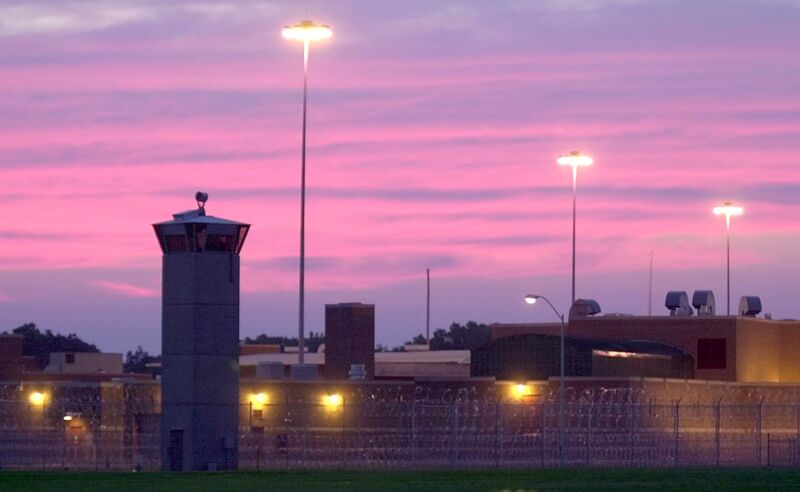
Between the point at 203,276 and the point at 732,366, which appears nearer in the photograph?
the point at 203,276

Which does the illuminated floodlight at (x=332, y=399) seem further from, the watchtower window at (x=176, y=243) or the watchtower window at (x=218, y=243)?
the watchtower window at (x=176, y=243)

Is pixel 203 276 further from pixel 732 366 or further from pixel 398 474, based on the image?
pixel 732 366

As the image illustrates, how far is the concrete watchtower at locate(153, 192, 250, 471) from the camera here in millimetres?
47781

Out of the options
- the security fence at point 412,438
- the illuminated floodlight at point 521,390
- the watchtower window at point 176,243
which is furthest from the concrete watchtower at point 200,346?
the illuminated floodlight at point 521,390

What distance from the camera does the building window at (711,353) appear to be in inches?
3110

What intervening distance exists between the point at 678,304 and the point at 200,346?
41723 mm

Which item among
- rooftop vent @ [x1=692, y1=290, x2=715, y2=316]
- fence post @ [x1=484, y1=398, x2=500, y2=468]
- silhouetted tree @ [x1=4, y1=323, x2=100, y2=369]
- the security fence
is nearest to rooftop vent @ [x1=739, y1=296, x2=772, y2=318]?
rooftop vent @ [x1=692, y1=290, x2=715, y2=316]

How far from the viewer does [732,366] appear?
258ft

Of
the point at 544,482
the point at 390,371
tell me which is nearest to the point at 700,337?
the point at 390,371

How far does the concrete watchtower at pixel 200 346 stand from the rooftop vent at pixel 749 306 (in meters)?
42.0

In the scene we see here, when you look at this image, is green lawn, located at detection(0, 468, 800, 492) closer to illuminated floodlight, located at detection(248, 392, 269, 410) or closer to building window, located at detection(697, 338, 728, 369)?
illuminated floodlight, located at detection(248, 392, 269, 410)

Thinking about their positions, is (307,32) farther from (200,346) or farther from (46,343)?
(46,343)

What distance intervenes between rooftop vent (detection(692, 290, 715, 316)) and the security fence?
18.5 m

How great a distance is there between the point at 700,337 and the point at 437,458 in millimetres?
32373
